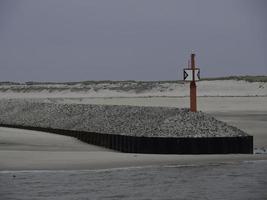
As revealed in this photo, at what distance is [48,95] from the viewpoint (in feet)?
288

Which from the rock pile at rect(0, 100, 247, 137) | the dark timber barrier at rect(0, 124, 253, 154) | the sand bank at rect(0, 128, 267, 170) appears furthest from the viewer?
the rock pile at rect(0, 100, 247, 137)

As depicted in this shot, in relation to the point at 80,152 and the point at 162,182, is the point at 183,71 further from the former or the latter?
the point at 162,182

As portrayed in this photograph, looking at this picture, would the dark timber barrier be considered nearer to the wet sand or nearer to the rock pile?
the rock pile

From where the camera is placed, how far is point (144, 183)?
41.1 feet

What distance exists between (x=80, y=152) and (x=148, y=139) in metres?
1.80

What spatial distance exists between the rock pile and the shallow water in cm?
316

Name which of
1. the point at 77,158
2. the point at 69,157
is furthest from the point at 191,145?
the point at 69,157

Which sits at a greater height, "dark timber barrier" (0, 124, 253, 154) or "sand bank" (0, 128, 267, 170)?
"dark timber barrier" (0, 124, 253, 154)

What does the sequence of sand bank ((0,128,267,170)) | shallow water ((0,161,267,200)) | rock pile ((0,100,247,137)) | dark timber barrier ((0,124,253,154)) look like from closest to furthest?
1. shallow water ((0,161,267,200))
2. sand bank ((0,128,267,170))
3. dark timber barrier ((0,124,253,154))
4. rock pile ((0,100,247,137))

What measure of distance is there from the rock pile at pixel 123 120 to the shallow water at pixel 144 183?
3162mm

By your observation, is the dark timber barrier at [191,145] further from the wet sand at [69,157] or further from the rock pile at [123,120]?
the wet sand at [69,157]

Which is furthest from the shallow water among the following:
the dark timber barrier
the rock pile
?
the rock pile

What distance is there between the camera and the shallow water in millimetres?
11250

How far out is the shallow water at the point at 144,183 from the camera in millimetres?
11250
